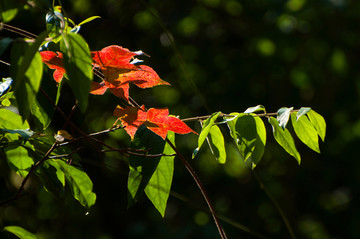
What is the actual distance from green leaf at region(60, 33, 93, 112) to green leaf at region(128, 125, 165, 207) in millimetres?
208

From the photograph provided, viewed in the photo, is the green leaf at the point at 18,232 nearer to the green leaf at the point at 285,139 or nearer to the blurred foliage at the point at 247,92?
the green leaf at the point at 285,139

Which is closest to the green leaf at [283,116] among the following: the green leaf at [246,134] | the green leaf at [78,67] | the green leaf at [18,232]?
the green leaf at [246,134]

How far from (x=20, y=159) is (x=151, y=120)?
192 mm

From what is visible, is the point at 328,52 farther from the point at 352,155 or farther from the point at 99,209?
the point at 99,209

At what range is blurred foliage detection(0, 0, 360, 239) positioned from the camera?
2.76 metres

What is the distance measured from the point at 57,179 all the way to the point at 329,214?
8.71 ft

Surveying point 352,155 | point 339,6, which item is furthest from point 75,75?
point 352,155

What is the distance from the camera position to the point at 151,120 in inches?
26.4

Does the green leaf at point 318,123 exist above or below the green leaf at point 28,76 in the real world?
below

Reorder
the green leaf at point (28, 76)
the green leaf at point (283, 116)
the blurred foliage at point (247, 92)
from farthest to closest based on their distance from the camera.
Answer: the blurred foliage at point (247, 92), the green leaf at point (283, 116), the green leaf at point (28, 76)

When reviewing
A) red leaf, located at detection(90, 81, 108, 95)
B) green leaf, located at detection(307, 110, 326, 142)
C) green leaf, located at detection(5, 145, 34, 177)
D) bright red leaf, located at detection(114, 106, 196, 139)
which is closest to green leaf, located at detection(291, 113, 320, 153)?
green leaf, located at detection(307, 110, 326, 142)

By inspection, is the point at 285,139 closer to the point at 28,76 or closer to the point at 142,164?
the point at 142,164

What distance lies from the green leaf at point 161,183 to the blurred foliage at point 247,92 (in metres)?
1.98

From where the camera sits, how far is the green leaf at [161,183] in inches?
26.8
